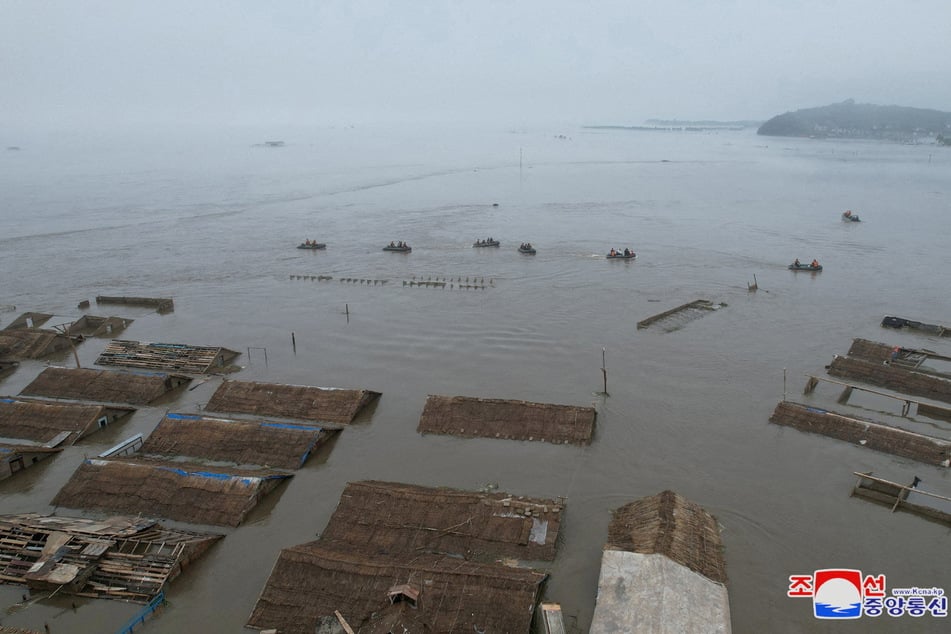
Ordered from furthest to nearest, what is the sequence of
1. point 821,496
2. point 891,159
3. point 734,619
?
point 891,159 → point 821,496 → point 734,619

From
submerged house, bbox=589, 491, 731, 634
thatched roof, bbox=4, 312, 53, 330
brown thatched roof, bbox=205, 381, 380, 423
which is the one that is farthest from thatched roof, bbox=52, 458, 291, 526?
thatched roof, bbox=4, 312, 53, 330

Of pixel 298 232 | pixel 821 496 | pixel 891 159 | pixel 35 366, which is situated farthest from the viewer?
pixel 891 159

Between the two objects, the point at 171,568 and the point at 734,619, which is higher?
the point at 171,568

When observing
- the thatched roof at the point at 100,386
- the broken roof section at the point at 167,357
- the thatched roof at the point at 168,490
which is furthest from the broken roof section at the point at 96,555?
the broken roof section at the point at 167,357

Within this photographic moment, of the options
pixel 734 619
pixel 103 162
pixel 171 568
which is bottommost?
pixel 734 619

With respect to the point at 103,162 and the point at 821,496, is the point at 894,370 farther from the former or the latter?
the point at 103,162

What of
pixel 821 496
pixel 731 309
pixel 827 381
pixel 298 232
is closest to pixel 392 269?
pixel 298 232

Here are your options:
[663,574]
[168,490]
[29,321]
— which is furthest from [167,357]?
[663,574]

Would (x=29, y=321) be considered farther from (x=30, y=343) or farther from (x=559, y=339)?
(x=559, y=339)
